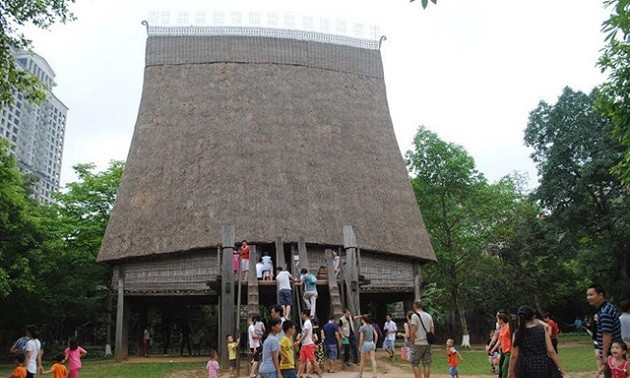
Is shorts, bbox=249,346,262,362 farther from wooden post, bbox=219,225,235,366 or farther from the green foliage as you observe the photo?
the green foliage

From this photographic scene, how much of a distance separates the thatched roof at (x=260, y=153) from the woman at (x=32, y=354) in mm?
9298

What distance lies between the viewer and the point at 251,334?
1180 centimetres

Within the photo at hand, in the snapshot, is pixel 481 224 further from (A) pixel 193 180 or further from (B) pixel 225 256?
(B) pixel 225 256

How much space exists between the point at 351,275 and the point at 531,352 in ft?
30.6

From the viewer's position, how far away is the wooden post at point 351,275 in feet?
48.3

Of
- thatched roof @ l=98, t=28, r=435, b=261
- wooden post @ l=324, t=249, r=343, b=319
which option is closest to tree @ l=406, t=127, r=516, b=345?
thatched roof @ l=98, t=28, r=435, b=261

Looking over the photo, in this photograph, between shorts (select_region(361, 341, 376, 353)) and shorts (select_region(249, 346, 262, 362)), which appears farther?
shorts (select_region(249, 346, 262, 362))

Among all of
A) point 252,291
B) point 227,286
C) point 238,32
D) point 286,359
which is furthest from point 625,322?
point 238,32

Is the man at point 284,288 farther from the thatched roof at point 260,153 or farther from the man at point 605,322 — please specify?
the man at point 605,322

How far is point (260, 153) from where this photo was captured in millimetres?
22031

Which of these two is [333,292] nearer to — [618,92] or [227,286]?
[227,286]

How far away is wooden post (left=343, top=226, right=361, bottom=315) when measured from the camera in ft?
48.3

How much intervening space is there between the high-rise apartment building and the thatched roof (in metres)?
76.6

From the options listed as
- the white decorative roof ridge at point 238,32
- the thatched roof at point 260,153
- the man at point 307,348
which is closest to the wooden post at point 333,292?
the man at point 307,348
